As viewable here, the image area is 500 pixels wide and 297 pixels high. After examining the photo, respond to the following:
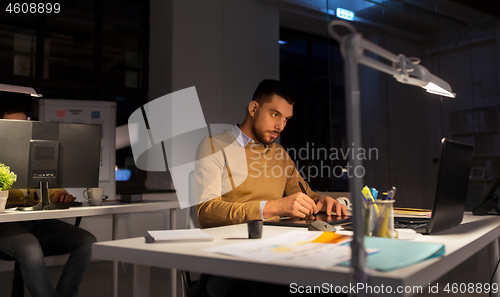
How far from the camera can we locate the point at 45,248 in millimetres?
2205

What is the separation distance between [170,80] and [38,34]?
1.61 meters

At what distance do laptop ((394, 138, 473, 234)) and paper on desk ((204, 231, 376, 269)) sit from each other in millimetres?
316

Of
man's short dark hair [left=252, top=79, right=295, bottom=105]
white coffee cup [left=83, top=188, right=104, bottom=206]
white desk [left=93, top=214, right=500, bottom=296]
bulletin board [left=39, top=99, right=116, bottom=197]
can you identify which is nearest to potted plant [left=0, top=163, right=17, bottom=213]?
white coffee cup [left=83, top=188, right=104, bottom=206]

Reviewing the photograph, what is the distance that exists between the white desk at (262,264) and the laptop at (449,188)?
41 millimetres

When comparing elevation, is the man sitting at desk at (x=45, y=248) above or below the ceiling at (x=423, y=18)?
below

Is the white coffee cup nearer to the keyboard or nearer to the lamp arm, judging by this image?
the keyboard

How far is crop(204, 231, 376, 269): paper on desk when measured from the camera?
0.80 m

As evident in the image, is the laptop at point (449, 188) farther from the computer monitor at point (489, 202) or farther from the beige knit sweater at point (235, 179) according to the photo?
the beige knit sweater at point (235, 179)

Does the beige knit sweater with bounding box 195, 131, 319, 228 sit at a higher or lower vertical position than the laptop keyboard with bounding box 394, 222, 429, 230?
higher

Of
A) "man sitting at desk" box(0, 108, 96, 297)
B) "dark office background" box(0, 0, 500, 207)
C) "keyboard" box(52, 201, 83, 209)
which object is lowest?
"man sitting at desk" box(0, 108, 96, 297)

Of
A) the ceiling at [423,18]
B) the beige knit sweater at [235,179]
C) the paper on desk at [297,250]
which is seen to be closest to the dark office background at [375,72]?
the ceiling at [423,18]

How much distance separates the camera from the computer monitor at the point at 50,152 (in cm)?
207

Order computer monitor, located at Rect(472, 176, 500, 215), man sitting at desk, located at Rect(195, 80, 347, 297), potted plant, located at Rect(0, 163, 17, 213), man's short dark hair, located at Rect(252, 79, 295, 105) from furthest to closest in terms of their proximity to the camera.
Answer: man's short dark hair, located at Rect(252, 79, 295, 105) < potted plant, located at Rect(0, 163, 17, 213) < computer monitor, located at Rect(472, 176, 500, 215) < man sitting at desk, located at Rect(195, 80, 347, 297)

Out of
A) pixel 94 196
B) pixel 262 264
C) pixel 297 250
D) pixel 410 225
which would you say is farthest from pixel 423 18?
pixel 262 264
